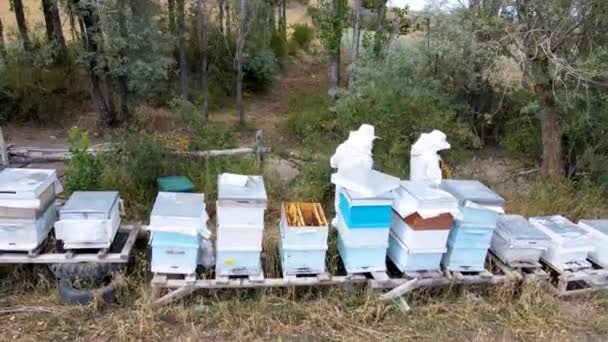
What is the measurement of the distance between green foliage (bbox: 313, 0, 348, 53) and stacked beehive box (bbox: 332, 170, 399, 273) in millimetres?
5830

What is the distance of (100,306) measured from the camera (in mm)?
3596

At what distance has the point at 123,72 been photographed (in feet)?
25.8

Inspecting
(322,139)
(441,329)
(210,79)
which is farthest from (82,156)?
(210,79)

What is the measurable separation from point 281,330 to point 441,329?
1.18 metres

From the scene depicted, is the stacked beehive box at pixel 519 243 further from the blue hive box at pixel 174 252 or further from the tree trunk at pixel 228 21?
the tree trunk at pixel 228 21

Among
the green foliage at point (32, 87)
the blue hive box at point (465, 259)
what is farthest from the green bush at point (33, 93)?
the blue hive box at point (465, 259)

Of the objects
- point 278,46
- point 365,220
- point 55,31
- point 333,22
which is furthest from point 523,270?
point 278,46

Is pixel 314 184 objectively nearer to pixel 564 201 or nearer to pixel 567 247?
pixel 567 247

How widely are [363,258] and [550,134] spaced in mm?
3486

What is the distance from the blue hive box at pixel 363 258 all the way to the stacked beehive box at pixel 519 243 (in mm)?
1070

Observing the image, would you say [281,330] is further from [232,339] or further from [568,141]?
[568,141]

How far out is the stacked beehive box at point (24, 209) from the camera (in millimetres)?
3465

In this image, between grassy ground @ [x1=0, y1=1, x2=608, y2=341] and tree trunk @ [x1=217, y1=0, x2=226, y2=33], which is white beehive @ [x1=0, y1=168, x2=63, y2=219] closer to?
grassy ground @ [x1=0, y1=1, x2=608, y2=341]

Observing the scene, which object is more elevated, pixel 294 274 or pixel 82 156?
pixel 82 156
